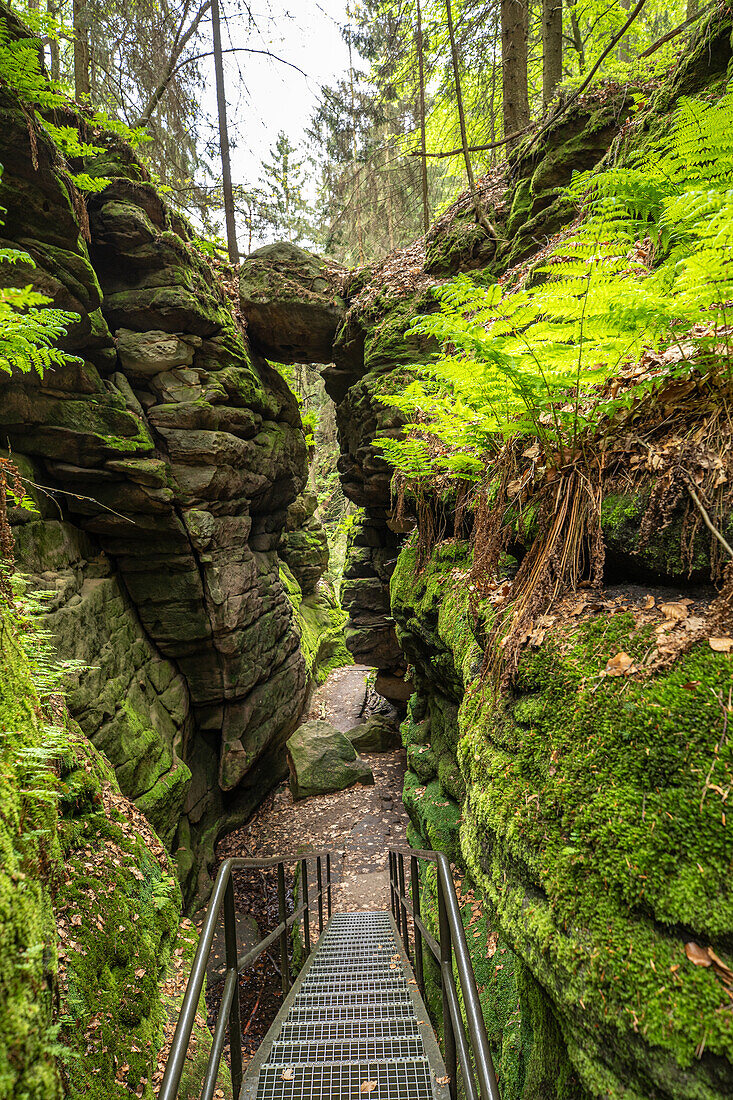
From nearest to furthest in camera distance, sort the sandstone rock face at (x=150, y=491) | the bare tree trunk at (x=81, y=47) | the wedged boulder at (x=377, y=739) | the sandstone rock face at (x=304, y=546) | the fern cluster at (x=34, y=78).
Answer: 1. the fern cluster at (x=34, y=78)
2. the sandstone rock face at (x=150, y=491)
3. the bare tree trunk at (x=81, y=47)
4. the wedged boulder at (x=377, y=739)
5. the sandstone rock face at (x=304, y=546)

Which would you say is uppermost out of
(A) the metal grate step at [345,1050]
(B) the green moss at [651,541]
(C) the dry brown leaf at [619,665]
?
(B) the green moss at [651,541]

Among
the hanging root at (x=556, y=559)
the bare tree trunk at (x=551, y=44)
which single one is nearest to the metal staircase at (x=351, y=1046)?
the hanging root at (x=556, y=559)

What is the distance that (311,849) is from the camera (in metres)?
8.00

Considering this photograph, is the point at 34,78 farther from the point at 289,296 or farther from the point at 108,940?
the point at 108,940

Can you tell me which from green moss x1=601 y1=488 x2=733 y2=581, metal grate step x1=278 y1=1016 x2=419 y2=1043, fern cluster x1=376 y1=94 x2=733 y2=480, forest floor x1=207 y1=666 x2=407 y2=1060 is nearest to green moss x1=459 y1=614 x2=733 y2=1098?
green moss x1=601 y1=488 x2=733 y2=581

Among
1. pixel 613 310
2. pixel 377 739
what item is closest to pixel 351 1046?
pixel 613 310

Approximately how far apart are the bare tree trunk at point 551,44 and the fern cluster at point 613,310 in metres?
6.76

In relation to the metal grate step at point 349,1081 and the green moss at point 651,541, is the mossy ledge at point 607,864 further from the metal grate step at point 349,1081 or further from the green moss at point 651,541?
the metal grate step at point 349,1081

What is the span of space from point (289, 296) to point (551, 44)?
6195 mm

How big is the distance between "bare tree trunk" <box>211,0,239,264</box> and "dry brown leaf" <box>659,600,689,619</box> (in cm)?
1426

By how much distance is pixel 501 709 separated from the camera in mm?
2533

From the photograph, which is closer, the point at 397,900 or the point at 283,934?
the point at 283,934

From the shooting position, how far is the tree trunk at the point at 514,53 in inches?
298

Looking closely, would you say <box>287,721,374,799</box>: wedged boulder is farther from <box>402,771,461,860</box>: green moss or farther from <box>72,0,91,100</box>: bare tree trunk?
<box>72,0,91,100</box>: bare tree trunk
